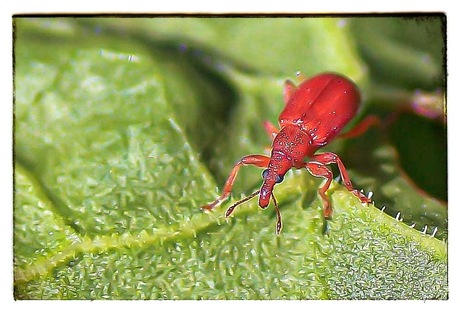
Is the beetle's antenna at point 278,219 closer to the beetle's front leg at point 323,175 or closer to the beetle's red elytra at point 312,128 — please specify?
the beetle's red elytra at point 312,128

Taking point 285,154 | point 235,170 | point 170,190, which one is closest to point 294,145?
point 285,154

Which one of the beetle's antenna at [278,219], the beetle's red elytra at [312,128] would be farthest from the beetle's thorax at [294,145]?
the beetle's antenna at [278,219]

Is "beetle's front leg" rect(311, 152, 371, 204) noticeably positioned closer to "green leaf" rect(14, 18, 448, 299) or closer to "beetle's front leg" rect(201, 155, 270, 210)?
"green leaf" rect(14, 18, 448, 299)

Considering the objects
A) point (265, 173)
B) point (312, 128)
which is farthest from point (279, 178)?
point (312, 128)

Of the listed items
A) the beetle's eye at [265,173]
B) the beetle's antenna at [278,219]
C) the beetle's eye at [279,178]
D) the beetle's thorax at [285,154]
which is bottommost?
the beetle's antenna at [278,219]

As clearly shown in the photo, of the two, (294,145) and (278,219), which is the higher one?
(294,145)

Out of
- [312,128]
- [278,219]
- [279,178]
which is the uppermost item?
[312,128]

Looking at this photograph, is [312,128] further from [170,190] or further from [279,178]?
[170,190]
